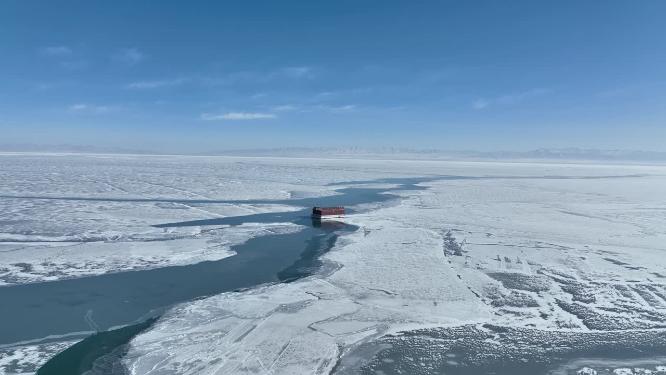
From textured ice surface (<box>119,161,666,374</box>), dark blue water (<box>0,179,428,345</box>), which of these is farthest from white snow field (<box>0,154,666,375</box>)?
dark blue water (<box>0,179,428,345</box>)

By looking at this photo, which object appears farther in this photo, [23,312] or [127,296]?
[127,296]

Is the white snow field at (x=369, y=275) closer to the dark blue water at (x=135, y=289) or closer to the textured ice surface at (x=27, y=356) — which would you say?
the textured ice surface at (x=27, y=356)

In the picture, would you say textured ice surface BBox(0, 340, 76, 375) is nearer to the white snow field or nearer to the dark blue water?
the white snow field

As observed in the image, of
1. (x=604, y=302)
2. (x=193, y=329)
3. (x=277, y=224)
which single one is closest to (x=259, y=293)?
(x=193, y=329)

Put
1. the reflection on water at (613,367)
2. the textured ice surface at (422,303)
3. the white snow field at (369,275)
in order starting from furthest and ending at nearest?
the white snow field at (369,275) < the textured ice surface at (422,303) < the reflection on water at (613,367)

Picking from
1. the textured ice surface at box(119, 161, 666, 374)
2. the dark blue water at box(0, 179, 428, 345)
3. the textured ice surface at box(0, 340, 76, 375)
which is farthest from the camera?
the dark blue water at box(0, 179, 428, 345)

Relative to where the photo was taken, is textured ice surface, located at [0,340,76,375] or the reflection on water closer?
textured ice surface, located at [0,340,76,375]

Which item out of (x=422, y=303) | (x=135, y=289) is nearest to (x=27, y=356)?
(x=135, y=289)

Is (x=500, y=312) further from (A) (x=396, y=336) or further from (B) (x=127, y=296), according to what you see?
(B) (x=127, y=296)

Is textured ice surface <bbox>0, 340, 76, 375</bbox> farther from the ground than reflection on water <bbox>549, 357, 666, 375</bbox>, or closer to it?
farther from the ground

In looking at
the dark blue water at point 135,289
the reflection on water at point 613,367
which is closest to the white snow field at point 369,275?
the dark blue water at point 135,289

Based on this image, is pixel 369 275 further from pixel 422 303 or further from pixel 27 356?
pixel 27 356
